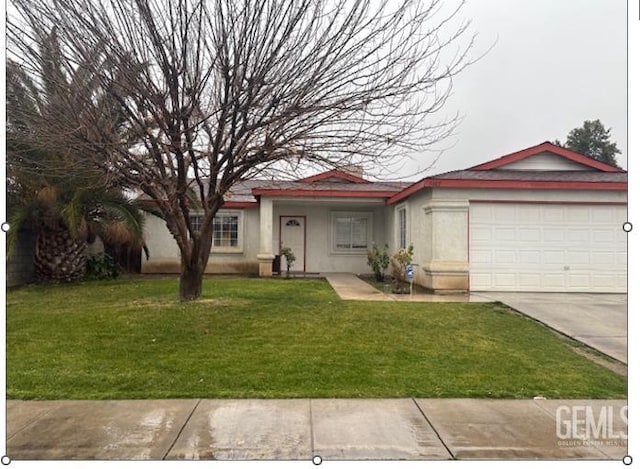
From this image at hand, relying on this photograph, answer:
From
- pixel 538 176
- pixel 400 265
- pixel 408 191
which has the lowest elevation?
pixel 400 265

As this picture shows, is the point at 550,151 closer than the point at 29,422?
No

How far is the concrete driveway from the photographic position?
677 cm

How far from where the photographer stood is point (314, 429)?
386cm

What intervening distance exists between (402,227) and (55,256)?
9719 mm

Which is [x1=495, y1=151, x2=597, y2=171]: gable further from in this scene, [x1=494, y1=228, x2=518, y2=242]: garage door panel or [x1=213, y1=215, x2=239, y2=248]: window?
[x1=213, y1=215, x2=239, y2=248]: window

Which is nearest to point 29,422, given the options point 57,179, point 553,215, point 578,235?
point 57,179

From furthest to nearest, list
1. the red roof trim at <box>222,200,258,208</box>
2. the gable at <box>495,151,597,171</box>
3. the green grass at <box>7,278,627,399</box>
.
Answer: the red roof trim at <box>222,200,258,208</box>
the gable at <box>495,151,597,171</box>
the green grass at <box>7,278,627,399</box>

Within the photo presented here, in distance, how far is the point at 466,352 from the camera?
20.3ft

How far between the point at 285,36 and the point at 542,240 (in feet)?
26.1

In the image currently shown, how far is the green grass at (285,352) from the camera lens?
4.90m

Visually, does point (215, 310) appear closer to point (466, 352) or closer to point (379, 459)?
point (466, 352)

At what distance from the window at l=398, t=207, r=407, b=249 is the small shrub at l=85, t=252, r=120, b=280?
28.3 feet

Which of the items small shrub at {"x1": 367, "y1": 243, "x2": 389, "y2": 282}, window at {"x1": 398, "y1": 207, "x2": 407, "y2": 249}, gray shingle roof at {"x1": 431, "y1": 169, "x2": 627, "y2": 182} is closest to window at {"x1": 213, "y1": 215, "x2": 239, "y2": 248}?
small shrub at {"x1": 367, "y1": 243, "x2": 389, "y2": 282}

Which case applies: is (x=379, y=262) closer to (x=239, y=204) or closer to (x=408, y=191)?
(x=408, y=191)
